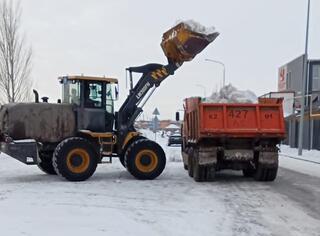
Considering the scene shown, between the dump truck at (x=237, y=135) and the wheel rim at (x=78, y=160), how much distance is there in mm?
3250

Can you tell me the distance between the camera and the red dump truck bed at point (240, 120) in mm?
15539

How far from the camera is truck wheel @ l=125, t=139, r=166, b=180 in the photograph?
16.5 m

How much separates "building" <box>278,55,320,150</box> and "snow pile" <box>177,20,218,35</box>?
22.2m

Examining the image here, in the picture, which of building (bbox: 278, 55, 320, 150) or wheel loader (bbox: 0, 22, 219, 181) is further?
building (bbox: 278, 55, 320, 150)

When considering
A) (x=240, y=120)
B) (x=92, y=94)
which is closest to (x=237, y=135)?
(x=240, y=120)

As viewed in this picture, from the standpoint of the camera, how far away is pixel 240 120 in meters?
15.8

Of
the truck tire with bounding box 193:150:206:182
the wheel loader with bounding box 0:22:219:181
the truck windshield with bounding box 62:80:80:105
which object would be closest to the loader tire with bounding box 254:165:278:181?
the truck tire with bounding box 193:150:206:182

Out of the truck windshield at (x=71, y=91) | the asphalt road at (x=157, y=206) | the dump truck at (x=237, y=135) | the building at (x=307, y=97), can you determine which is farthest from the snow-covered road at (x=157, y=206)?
the building at (x=307, y=97)

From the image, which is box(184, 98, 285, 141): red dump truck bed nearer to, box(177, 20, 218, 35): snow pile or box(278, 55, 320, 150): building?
box(177, 20, 218, 35): snow pile

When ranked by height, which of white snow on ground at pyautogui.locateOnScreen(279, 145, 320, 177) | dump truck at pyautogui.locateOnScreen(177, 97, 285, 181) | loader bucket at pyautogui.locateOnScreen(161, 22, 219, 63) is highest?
loader bucket at pyautogui.locateOnScreen(161, 22, 219, 63)

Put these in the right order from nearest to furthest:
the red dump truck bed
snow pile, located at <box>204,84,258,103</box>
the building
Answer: the red dump truck bed < snow pile, located at <box>204,84,258,103</box> < the building

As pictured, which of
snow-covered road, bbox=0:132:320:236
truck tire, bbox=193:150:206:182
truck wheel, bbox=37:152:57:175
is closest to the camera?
snow-covered road, bbox=0:132:320:236

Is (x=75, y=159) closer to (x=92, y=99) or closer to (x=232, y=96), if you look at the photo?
(x=92, y=99)

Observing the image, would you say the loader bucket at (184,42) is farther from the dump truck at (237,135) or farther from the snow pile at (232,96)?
the dump truck at (237,135)
